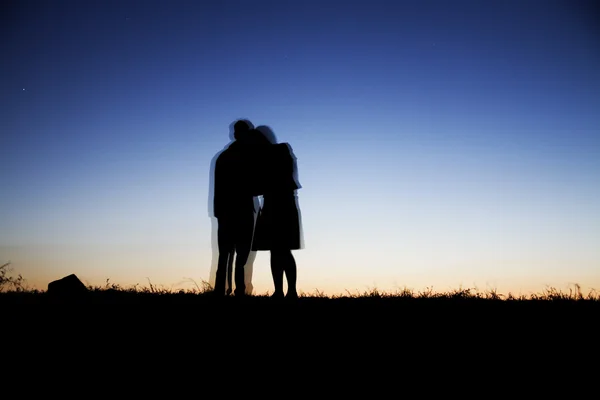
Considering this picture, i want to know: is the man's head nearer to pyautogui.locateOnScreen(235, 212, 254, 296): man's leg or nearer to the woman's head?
the woman's head

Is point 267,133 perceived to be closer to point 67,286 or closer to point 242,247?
point 242,247

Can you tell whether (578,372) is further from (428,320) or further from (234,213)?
(234,213)

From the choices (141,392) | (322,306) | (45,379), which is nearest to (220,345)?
(141,392)

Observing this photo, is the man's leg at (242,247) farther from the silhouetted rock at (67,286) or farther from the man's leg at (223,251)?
the silhouetted rock at (67,286)

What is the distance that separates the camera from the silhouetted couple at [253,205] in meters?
8.79

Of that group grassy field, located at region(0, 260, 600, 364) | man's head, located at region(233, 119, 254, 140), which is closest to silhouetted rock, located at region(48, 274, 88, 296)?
grassy field, located at region(0, 260, 600, 364)

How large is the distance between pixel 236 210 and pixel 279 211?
83 centimetres

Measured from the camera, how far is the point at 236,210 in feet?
29.6

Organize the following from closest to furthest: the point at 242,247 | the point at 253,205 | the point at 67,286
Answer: the point at 242,247 → the point at 253,205 → the point at 67,286

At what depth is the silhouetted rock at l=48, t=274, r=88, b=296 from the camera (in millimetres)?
10203

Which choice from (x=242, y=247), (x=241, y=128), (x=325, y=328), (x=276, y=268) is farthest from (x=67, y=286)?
(x=325, y=328)

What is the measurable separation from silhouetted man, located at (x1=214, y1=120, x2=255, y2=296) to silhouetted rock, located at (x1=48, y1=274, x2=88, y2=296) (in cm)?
346

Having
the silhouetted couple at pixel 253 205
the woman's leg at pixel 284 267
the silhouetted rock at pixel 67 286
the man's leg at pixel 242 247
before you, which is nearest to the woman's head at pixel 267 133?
the silhouetted couple at pixel 253 205

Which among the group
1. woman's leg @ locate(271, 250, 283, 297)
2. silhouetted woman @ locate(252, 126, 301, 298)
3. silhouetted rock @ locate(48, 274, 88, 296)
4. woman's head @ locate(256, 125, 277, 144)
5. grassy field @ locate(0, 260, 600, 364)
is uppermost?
woman's head @ locate(256, 125, 277, 144)
